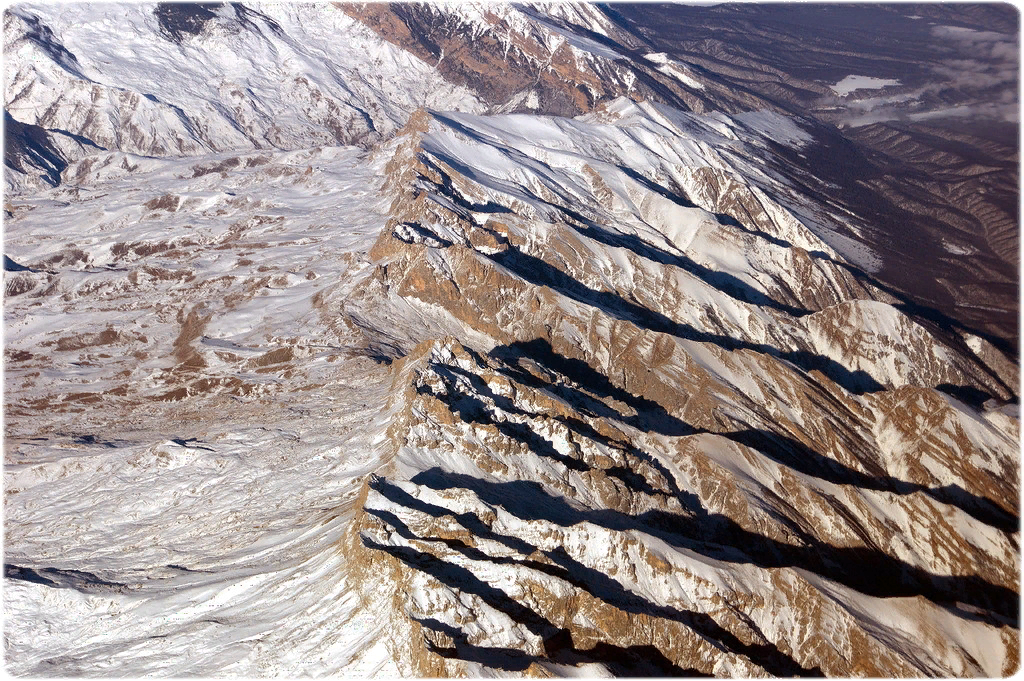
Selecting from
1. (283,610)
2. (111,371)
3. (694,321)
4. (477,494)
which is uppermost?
(694,321)

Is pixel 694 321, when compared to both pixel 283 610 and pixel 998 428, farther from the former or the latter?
pixel 283 610

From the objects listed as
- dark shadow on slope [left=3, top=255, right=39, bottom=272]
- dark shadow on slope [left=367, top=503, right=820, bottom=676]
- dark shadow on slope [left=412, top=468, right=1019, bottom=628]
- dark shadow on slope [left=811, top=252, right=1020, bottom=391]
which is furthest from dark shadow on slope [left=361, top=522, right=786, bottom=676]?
dark shadow on slope [left=3, top=255, right=39, bottom=272]

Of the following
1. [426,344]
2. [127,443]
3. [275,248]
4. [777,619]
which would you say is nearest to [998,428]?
[777,619]

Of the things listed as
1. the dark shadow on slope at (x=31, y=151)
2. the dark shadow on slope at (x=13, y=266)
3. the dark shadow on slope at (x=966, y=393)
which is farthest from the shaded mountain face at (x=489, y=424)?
the dark shadow on slope at (x=31, y=151)

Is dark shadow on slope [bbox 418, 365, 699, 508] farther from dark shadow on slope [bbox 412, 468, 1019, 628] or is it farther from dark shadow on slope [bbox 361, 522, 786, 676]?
dark shadow on slope [bbox 361, 522, 786, 676]

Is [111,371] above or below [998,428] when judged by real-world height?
below

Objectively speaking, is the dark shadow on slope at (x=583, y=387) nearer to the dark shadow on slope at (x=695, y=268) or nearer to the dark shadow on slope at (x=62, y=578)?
the dark shadow on slope at (x=62, y=578)
